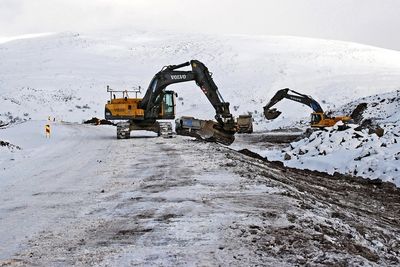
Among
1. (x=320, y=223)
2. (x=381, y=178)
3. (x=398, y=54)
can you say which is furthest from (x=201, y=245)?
(x=398, y=54)

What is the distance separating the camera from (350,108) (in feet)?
134

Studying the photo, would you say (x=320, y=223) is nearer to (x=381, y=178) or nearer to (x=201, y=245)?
(x=201, y=245)

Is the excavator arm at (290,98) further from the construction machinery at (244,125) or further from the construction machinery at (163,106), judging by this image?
the construction machinery at (163,106)

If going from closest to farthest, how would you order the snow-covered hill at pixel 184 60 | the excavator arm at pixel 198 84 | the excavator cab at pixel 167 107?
the excavator arm at pixel 198 84 < the excavator cab at pixel 167 107 < the snow-covered hill at pixel 184 60

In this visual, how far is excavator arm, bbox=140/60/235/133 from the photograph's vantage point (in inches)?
861

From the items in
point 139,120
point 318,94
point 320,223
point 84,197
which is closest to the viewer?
point 320,223

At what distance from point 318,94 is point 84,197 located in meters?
57.6

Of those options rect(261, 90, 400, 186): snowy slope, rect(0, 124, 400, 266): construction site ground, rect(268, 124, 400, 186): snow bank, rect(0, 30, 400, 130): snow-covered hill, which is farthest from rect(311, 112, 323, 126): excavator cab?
rect(0, 124, 400, 266): construction site ground

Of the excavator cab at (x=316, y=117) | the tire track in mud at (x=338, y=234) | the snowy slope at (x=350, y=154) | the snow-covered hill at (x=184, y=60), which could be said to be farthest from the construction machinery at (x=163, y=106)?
the snow-covered hill at (x=184, y=60)

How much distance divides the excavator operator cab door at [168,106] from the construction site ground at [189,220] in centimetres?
1394

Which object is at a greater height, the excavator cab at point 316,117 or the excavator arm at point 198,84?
the excavator arm at point 198,84

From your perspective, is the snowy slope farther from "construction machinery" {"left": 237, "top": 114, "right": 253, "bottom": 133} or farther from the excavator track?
"construction machinery" {"left": 237, "top": 114, "right": 253, "bottom": 133}

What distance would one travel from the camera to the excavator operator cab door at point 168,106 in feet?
86.6

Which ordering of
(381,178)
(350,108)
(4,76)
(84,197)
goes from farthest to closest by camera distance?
(4,76)
(350,108)
(381,178)
(84,197)
